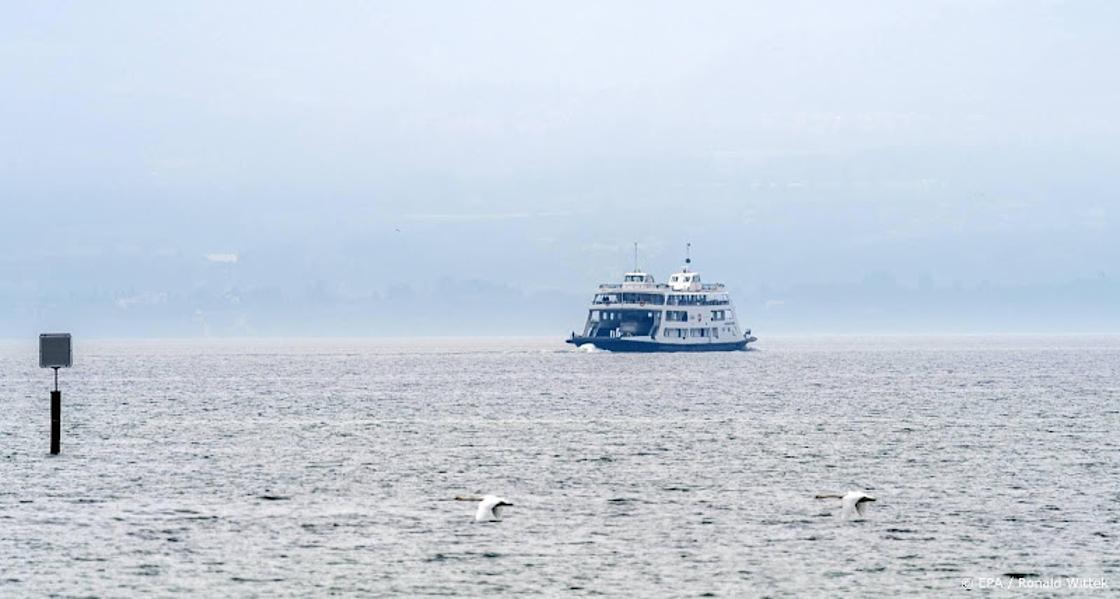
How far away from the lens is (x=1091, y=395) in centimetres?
11800

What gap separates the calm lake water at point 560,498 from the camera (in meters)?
34.9

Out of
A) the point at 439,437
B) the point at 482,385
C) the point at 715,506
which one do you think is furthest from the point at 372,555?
the point at 482,385

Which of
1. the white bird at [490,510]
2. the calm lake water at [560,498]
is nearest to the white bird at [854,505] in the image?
the calm lake water at [560,498]

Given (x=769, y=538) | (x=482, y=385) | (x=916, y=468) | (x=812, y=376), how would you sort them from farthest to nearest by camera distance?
1. (x=812, y=376)
2. (x=482, y=385)
3. (x=916, y=468)
4. (x=769, y=538)

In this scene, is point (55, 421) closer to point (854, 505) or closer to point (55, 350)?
point (55, 350)

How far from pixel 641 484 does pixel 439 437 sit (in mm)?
24273

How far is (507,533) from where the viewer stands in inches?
1620

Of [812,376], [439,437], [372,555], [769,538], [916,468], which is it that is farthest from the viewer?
[812,376]

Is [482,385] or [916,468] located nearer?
[916,468]

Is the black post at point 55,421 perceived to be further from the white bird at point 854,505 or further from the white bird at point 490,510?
the white bird at point 854,505

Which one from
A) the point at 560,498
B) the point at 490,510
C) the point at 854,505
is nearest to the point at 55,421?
the point at 560,498

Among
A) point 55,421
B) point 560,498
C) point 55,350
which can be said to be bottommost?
point 560,498

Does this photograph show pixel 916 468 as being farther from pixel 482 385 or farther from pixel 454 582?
pixel 482 385

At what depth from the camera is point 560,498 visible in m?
48.8
